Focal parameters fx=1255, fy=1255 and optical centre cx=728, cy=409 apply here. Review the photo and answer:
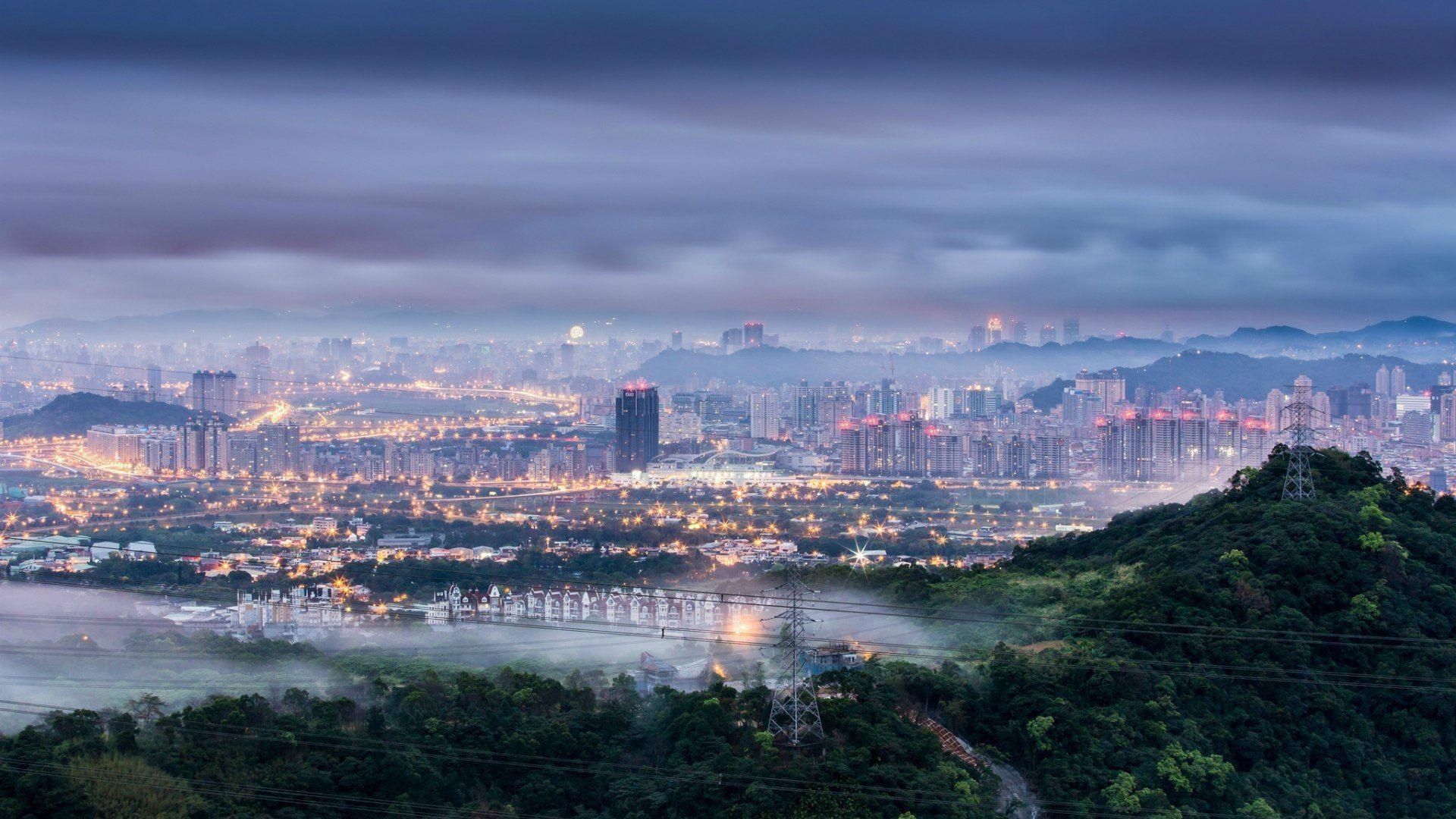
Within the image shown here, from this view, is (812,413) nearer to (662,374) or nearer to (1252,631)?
(662,374)

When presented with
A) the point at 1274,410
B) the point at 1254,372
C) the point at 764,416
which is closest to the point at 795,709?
the point at 1274,410

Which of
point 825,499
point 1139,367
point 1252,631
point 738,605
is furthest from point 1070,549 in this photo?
point 1139,367

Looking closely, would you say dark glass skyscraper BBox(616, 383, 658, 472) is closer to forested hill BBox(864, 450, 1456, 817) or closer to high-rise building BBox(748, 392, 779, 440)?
high-rise building BBox(748, 392, 779, 440)

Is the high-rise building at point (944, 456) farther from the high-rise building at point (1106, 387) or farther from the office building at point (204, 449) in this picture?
the office building at point (204, 449)

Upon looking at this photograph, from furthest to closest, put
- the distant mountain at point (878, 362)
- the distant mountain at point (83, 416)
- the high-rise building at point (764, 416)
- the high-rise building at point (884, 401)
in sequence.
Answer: the distant mountain at point (878, 362) → the high-rise building at point (884, 401) → the high-rise building at point (764, 416) → the distant mountain at point (83, 416)

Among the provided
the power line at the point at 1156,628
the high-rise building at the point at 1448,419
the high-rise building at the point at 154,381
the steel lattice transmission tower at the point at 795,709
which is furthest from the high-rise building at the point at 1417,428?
the high-rise building at the point at 154,381

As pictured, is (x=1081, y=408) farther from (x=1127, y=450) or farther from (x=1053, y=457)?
(x=1127, y=450)
